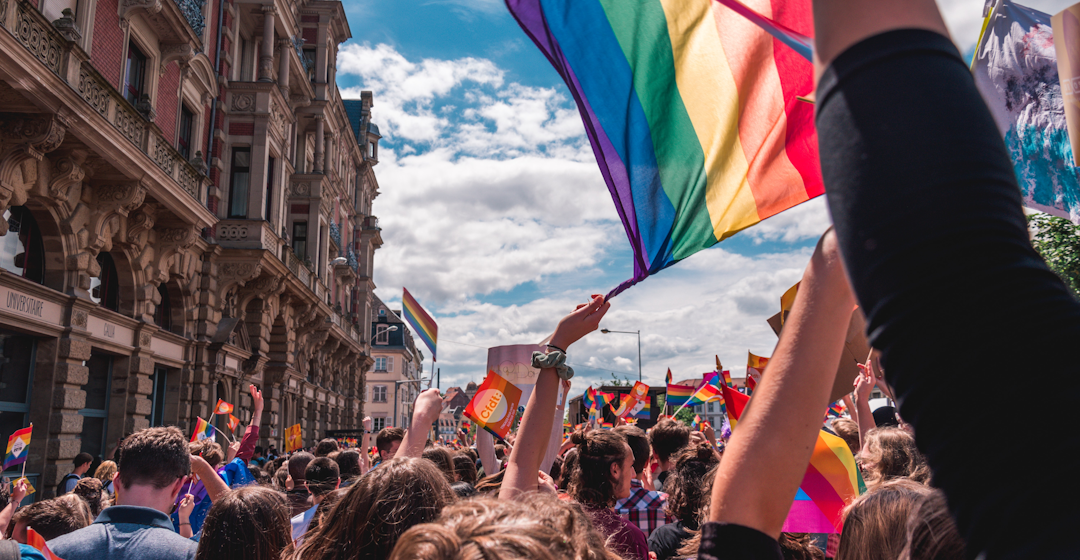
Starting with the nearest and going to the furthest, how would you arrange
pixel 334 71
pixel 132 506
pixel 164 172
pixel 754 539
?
1. pixel 754 539
2. pixel 132 506
3. pixel 164 172
4. pixel 334 71

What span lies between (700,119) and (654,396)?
21.9m

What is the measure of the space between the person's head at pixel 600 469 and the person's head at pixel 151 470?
223 centimetres

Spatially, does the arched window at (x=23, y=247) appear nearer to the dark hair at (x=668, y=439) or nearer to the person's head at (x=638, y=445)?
the dark hair at (x=668, y=439)

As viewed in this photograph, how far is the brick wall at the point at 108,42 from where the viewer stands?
1339cm

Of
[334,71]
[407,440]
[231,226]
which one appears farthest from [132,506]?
[334,71]

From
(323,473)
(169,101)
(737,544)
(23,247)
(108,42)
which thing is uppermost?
(169,101)

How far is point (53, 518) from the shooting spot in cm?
436

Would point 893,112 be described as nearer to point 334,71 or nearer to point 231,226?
point 231,226

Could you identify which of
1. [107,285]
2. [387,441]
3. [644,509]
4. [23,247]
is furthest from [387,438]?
Result: [107,285]

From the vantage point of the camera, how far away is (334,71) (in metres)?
32.2

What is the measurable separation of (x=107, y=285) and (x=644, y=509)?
13.9m

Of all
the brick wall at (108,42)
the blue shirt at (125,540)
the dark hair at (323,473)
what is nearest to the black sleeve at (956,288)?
the blue shirt at (125,540)

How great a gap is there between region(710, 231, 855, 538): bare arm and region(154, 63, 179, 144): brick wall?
17937 millimetres

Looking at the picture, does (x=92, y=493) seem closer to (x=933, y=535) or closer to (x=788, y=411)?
(x=933, y=535)
